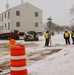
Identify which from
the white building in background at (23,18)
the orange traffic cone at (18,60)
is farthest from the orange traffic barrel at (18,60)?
the white building in background at (23,18)

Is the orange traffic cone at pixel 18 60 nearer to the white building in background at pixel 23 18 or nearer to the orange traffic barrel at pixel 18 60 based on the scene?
the orange traffic barrel at pixel 18 60

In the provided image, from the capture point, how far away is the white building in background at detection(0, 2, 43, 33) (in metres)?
59.4

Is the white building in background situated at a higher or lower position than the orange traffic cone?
higher

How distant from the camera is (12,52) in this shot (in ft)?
23.7

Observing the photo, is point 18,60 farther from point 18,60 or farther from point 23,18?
point 23,18

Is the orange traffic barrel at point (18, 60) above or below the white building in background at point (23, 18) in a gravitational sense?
below

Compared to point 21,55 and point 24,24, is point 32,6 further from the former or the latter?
point 21,55

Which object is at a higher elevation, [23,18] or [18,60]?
[23,18]

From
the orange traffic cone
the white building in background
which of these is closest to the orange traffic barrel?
the orange traffic cone

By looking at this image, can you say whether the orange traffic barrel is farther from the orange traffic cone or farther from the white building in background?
the white building in background

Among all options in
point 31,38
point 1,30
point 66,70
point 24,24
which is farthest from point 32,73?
point 1,30

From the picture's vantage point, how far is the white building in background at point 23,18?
Answer: 5941 centimetres

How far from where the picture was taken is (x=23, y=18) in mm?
60156

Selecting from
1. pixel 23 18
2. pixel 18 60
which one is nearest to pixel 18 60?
pixel 18 60
